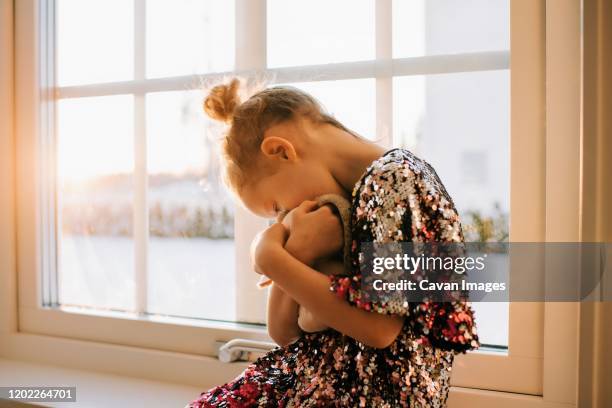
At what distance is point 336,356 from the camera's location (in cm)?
85

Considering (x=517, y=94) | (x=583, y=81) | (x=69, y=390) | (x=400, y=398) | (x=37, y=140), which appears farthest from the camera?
(x=37, y=140)

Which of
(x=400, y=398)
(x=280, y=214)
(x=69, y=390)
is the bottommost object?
(x=69, y=390)

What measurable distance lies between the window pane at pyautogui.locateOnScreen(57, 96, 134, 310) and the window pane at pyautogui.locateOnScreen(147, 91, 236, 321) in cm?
9

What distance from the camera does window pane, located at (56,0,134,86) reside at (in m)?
1.49

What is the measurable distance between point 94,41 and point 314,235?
1.08 meters

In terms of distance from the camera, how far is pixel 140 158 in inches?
57.8

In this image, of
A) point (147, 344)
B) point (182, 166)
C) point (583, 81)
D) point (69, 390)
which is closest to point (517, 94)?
point (583, 81)

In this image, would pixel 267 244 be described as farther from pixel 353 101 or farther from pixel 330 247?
pixel 353 101

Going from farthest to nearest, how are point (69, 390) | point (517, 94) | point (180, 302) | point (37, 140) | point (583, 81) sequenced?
1. point (37, 140)
2. point (180, 302)
3. point (69, 390)
4. point (517, 94)
5. point (583, 81)

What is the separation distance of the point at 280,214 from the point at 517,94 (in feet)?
1.74

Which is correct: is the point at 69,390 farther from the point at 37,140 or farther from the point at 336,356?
the point at 336,356

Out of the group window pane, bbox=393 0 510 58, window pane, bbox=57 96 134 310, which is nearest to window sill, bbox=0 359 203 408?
window pane, bbox=57 96 134 310

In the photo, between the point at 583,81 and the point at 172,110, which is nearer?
the point at 583,81

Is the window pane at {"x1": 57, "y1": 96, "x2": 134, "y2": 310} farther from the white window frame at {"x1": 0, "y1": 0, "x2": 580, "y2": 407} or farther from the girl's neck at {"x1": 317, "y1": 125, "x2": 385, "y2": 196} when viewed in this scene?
the girl's neck at {"x1": 317, "y1": 125, "x2": 385, "y2": 196}
